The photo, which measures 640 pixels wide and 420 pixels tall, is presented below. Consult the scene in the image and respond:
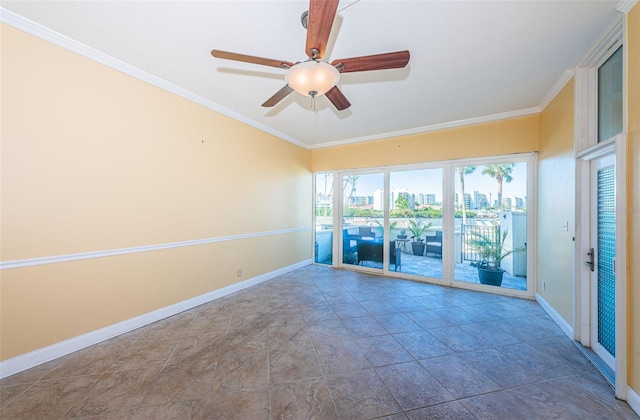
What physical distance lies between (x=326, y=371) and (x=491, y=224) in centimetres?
358

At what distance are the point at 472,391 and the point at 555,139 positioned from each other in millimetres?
3147

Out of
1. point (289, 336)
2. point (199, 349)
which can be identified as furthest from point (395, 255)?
point (199, 349)

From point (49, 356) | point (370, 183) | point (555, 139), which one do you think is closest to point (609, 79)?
point (555, 139)

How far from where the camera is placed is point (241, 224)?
12.8 ft

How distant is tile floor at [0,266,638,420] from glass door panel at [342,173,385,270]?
6.22ft

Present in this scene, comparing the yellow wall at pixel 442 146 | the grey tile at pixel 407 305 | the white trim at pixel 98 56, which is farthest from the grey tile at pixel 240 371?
the yellow wall at pixel 442 146

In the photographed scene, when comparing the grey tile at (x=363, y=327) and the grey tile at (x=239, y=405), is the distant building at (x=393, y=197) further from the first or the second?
the grey tile at (x=239, y=405)

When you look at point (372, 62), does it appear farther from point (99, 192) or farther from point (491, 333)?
point (491, 333)

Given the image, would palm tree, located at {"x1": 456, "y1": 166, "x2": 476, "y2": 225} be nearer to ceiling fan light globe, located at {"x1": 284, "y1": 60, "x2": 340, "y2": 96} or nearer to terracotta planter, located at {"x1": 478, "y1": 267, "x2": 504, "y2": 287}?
terracotta planter, located at {"x1": 478, "y1": 267, "x2": 504, "y2": 287}

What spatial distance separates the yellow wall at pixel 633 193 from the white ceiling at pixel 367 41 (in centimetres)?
41

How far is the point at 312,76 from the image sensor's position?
1634mm

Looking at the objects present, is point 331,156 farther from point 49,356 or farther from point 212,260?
point 49,356

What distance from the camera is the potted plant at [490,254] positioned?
378 centimetres

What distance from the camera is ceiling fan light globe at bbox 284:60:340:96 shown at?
161 cm
